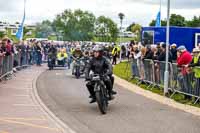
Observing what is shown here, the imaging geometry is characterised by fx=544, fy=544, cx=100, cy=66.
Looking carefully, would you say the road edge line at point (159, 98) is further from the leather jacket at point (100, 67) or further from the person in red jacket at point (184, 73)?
the leather jacket at point (100, 67)

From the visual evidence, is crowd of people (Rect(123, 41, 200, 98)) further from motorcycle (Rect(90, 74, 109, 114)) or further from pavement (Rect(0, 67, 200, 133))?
motorcycle (Rect(90, 74, 109, 114))

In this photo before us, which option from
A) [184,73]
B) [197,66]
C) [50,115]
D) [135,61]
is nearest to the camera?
[50,115]

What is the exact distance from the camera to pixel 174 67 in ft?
62.4

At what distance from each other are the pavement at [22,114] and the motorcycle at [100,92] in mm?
1502

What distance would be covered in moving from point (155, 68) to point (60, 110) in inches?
292

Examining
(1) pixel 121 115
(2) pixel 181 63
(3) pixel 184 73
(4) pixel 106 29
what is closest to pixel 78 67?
(2) pixel 181 63

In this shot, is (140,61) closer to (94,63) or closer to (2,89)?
(2,89)

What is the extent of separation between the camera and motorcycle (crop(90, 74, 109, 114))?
14.5m

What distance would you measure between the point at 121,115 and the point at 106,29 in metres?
76.7

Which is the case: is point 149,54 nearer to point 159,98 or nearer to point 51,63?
point 159,98

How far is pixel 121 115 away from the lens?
1424 cm

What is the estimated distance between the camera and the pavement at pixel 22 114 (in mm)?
11758

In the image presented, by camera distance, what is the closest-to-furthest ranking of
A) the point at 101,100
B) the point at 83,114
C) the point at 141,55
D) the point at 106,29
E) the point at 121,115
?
1. the point at 121,115
2. the point at 83,114
3. the point at 101,100
4. the point at 141,55
5. the point at 106,29

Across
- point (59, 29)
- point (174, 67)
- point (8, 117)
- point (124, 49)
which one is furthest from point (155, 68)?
point (59, 29)
